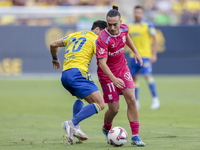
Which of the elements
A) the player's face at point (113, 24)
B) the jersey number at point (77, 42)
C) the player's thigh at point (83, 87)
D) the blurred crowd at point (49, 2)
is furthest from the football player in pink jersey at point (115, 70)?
the blurred crowd at point (49, 2)

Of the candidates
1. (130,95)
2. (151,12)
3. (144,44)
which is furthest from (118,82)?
(151,12)

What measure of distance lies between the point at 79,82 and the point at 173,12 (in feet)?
66.5

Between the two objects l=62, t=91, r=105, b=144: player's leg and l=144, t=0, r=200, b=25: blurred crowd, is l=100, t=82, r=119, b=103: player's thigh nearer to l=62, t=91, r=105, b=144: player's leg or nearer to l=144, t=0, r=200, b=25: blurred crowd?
l=62, t=91, r=105, b=144: player's leg

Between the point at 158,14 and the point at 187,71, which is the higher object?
the point at 158,14

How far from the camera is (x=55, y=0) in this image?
82.5ft

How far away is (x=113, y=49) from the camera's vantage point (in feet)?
18.4

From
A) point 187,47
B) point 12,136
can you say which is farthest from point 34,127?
point 187,47

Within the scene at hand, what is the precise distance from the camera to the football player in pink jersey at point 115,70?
533cm

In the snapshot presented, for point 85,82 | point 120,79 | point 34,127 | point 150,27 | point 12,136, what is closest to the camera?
point 120,79

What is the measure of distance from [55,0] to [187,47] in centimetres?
929

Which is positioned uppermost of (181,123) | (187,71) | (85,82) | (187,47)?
(85,82)

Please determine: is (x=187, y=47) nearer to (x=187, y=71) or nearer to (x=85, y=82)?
(x=187, y=71)

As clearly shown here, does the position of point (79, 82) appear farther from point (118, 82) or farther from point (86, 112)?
point (118, 82)

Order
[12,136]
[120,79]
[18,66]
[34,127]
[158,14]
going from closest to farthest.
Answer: [120,79]
[12,136]
[34,127]
[18,66]
[158,14]
